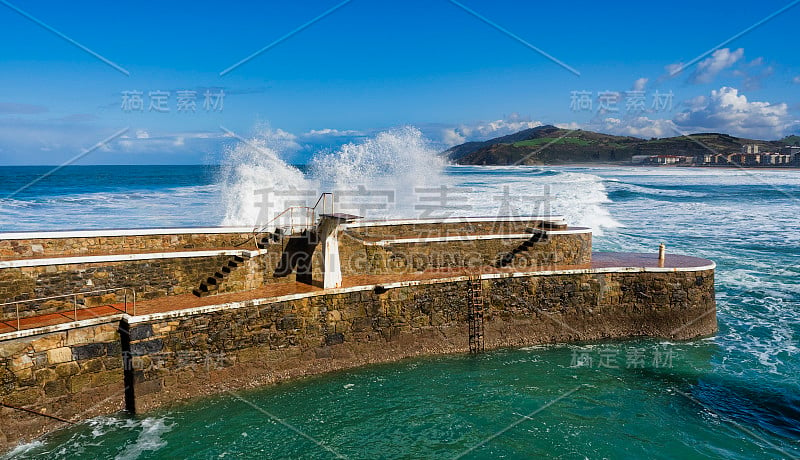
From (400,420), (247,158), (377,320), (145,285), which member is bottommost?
(400,420)

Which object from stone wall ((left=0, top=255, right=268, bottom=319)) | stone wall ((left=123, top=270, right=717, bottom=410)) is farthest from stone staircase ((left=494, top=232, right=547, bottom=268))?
stone wall ((left=0, top=255, right=268, bottom=319))

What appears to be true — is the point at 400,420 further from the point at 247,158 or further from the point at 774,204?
the point at 774,204

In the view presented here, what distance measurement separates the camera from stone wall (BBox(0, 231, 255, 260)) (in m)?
10.4

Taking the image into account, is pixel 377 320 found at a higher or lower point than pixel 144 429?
higher

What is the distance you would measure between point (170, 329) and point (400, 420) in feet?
14.0

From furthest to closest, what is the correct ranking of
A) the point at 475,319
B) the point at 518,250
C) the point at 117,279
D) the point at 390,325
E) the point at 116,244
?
the point at 518,250 < the point at 475,319 < the point at 390,325 < the point at 116,244 < the point at 117,279

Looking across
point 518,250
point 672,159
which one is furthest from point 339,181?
point 672,159

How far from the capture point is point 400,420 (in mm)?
9203

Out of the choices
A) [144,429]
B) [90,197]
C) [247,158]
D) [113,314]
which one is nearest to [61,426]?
[144,429]

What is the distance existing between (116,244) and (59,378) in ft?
11.5

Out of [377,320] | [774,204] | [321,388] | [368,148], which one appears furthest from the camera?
[774,204]

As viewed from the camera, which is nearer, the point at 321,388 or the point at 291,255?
the point at 321,388

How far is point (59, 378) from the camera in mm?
8641

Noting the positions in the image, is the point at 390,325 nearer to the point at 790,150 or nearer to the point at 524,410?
the point at 524,410
